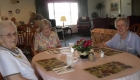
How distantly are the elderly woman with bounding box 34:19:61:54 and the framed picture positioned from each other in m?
6.54

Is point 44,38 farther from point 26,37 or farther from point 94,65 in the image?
point 26,37

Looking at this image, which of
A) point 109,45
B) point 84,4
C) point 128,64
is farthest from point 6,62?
point 84,4

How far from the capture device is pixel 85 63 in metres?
1.64

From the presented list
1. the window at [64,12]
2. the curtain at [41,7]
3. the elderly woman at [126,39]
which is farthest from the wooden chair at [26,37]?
the window at [64,12]

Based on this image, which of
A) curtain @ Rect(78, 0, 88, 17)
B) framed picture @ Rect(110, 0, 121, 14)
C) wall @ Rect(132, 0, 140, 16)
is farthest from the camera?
curtain @ Rect(78, 0, 88, 17)

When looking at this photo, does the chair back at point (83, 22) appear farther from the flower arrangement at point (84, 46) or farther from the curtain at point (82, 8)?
the flower arrangement at point (84, 46)

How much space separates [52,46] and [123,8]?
21.4ft

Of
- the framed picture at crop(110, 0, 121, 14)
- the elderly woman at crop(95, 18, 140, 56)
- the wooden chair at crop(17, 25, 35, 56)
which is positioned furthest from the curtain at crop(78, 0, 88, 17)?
the elderly woman at crop(95, 18, 140, 56)

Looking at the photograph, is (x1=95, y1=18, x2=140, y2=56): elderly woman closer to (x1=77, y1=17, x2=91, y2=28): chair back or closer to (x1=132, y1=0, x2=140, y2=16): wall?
(x1=132, y1=0, x2=140, y2=16): wall

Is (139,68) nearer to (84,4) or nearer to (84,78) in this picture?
(84,78)

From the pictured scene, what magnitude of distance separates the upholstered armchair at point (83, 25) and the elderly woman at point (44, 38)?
5.99 meters

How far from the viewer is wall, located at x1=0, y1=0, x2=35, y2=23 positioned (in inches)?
288

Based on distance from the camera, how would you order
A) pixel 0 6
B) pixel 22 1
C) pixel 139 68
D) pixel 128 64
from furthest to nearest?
pixel 22 1
pixel 0 6
pixel 128 64
pixel 139 68

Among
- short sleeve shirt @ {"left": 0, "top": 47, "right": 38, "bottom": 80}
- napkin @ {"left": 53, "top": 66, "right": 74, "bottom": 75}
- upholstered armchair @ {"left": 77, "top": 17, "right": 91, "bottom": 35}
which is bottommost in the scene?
napkin @ {"left": 53, "top": 66, "right": 74, "bottom": 75}
